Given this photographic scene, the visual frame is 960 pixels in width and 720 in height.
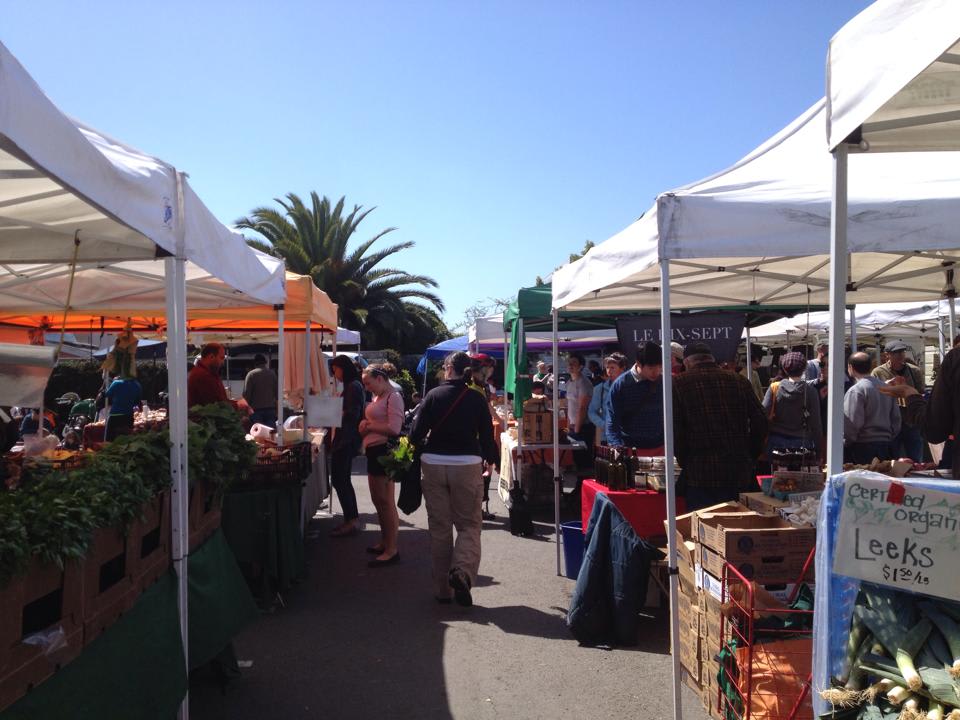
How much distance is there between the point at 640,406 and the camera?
22.1 feet

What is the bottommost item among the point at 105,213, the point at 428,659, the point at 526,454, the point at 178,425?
the point at 428,659

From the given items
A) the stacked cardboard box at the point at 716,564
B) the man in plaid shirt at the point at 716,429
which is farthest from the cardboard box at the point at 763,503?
the man in plaid shirt at the point at 716,429

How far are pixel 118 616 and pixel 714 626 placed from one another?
9.29 feet

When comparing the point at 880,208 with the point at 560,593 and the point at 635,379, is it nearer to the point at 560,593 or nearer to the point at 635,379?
the point at 635,379

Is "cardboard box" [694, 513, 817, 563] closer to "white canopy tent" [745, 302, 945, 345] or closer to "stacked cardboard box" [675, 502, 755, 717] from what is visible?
"stacked cardboard box" [675, 502, 755, 717]

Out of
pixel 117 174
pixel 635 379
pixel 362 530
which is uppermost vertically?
pixel 117 174

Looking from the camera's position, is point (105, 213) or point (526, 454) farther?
point (526, 454)

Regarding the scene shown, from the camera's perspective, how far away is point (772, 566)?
4043 mm

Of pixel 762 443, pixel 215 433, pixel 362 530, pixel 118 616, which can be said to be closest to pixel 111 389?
pixel 362 530

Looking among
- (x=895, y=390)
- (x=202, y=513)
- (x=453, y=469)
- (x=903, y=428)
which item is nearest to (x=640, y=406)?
(x=453, y=469)

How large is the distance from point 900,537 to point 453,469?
4188 mm

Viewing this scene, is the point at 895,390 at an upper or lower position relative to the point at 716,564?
upper

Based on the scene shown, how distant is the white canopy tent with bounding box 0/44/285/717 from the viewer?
235cm

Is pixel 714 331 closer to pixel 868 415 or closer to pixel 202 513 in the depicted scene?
pixel 868 415
